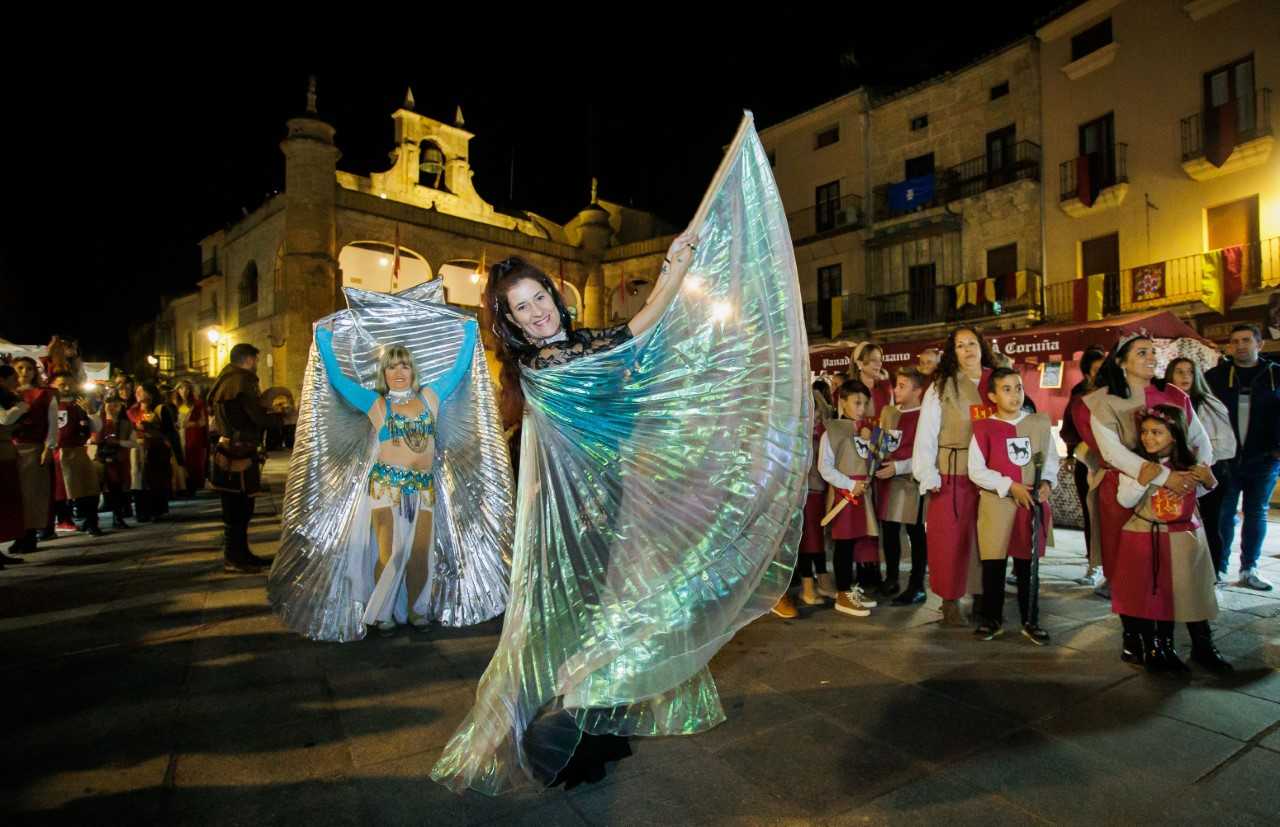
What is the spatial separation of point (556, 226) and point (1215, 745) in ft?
106

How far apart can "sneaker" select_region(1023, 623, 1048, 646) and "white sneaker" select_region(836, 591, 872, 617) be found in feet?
2.87

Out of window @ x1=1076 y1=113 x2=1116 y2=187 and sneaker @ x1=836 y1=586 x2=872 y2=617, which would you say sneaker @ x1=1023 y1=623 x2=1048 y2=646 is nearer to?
sneaker @ x1=836 y1=586 x2=872 y2=617

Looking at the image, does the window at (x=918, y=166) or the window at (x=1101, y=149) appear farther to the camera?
the window at (x=918, y=166)

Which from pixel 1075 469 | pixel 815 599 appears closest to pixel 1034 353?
pixel 1075 469

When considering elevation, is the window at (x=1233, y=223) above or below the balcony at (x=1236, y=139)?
below

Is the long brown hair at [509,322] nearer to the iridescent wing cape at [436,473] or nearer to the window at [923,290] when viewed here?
the iridescent wing cape at [436,473]

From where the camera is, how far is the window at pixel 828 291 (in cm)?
2234

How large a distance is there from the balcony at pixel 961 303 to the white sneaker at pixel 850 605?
16070mm

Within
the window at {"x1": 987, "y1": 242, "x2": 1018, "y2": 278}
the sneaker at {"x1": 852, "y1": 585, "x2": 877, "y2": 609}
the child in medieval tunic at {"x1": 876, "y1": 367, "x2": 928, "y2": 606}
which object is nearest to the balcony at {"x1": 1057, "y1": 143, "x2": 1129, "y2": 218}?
the window at {"x1": 987, "y1": 242, "x2": 1018, "y2": 278}

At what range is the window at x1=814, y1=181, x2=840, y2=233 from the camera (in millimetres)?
22703

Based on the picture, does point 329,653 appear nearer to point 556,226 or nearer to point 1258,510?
point 1258,510

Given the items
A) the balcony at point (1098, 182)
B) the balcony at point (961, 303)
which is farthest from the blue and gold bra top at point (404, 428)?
the balcony at point (1098, 182)

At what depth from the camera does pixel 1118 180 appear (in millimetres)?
15781

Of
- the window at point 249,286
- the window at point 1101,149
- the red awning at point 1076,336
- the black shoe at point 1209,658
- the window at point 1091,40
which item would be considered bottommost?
the black shoe at point 1209,658
